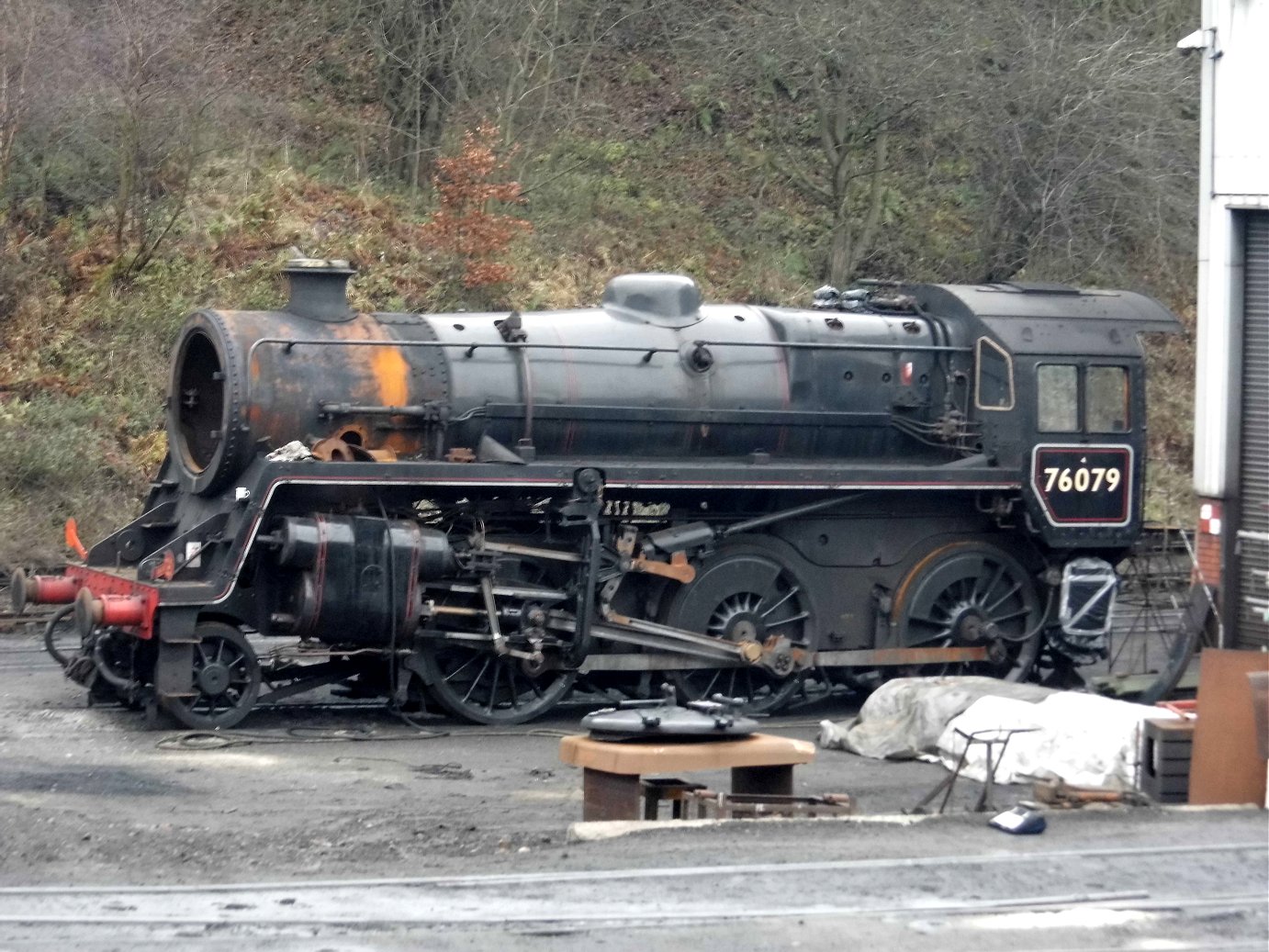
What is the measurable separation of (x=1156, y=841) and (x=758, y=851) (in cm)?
177

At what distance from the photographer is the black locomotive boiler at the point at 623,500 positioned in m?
11.3

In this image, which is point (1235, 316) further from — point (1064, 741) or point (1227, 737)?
point (1227, 737)

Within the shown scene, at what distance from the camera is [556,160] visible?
24531 millimetres

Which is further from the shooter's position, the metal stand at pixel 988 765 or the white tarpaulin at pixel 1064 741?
the white tarpaulin at pixel 1064 741

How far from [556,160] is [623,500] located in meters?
13.1

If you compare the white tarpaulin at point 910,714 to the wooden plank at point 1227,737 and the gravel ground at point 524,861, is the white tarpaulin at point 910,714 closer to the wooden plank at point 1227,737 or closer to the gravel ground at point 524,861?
the gravel ground at point 524,861

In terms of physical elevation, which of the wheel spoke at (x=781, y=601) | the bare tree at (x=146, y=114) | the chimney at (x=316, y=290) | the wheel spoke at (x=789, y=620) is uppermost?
the bare tree at (x=146, y=114)

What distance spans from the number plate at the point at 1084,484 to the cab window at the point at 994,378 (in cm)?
47

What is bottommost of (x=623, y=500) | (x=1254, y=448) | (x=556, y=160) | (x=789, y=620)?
(x=789, y=620)

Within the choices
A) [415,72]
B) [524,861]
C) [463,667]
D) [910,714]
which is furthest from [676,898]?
[415,72]

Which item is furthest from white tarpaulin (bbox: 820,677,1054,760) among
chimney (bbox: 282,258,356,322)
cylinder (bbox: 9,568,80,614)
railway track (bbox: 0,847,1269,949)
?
cylinder (bbox: 9,568,80,614)

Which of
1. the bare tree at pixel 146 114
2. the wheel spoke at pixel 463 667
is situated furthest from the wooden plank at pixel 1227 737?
the bare tree at pixel 146 114

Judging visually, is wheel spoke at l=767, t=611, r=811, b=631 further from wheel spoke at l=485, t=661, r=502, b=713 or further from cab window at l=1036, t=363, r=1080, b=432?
cab window at l=1036, t=363, r=1080, b=432

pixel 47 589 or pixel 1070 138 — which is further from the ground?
pixel 1070 138
